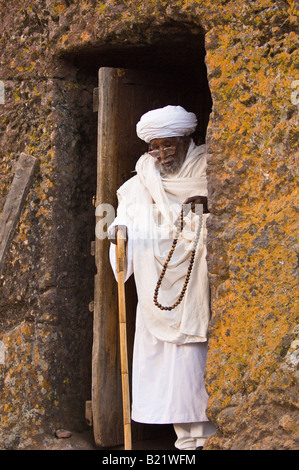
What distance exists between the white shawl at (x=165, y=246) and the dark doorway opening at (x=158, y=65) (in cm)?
32

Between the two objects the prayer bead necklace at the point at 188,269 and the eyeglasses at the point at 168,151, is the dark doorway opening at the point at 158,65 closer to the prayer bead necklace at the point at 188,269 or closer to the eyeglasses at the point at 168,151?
the eyeglasses at the point at 168,151

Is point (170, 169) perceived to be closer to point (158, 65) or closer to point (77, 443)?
point (158, 65)

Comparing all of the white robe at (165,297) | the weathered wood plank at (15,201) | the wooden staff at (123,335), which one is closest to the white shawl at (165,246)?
the white robe at (165,297)

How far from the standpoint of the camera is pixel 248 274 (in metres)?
5.47

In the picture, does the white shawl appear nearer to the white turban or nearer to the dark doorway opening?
the white turban

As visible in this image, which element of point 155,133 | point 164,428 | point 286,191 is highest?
point 155,133

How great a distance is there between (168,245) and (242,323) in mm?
974

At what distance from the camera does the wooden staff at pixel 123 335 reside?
19.2 feet

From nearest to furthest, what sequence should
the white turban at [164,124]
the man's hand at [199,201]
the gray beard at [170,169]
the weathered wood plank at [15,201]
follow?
the man's hand at [199,201] → the white turban at [164,124] → the gray beard at [170,169] → the weathered wood plank at [15,201]

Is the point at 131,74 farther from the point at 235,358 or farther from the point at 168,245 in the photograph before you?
the point at 235,358

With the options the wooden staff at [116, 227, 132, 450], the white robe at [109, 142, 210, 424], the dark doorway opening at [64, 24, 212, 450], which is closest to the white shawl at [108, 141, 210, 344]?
the white robe at [109, 142, 210, 424]

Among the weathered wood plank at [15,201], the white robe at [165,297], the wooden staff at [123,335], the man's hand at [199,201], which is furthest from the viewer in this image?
the weathered wood plank at [15,201]

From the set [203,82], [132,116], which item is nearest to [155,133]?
[132,116]

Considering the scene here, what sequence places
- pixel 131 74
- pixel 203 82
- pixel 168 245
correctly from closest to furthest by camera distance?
pixel 168 245 < pixel 131 74 < pixel 203 82
